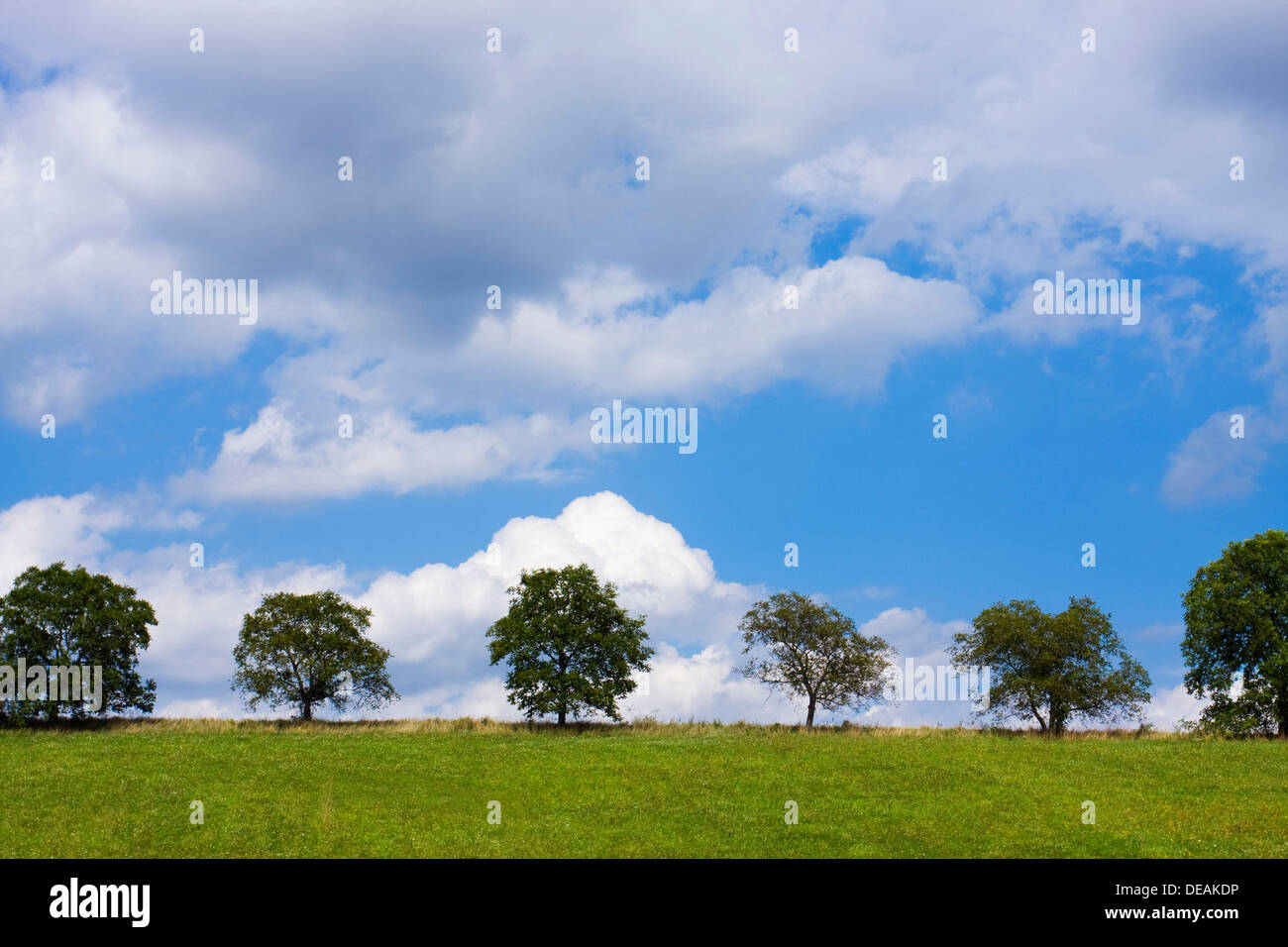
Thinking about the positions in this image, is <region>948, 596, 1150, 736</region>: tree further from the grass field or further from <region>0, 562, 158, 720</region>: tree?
<region>0, 562, 158, 720</region>: tree

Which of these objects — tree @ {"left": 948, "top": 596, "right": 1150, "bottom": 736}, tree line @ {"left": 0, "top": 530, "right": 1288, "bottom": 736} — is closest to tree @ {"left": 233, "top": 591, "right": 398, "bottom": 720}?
tree line @ {"left": 0, "top": 530, "right": 1288, "bottom": 736}

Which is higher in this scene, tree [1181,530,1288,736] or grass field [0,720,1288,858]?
tree [1181,530,1288,736]

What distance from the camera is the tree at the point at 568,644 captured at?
6241 centimetres

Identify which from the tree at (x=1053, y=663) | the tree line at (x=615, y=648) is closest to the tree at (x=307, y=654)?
the tree line at (x=615, y=648)

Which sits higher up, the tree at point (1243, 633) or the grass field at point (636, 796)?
the tree at point (1243, 633)

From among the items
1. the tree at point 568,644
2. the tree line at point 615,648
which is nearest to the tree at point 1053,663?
the tree line at point 615,648

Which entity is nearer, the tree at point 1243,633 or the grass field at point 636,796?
the grass field at point 636,796

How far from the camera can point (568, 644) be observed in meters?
63.9

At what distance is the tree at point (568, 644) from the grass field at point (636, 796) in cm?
758

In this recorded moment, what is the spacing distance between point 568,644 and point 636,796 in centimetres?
2465

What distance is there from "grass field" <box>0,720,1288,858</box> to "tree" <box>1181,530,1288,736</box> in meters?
8.07

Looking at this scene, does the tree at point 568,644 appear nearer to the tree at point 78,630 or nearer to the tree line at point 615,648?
the tree line at point 615,648

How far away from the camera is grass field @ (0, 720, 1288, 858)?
3384 centimetres
